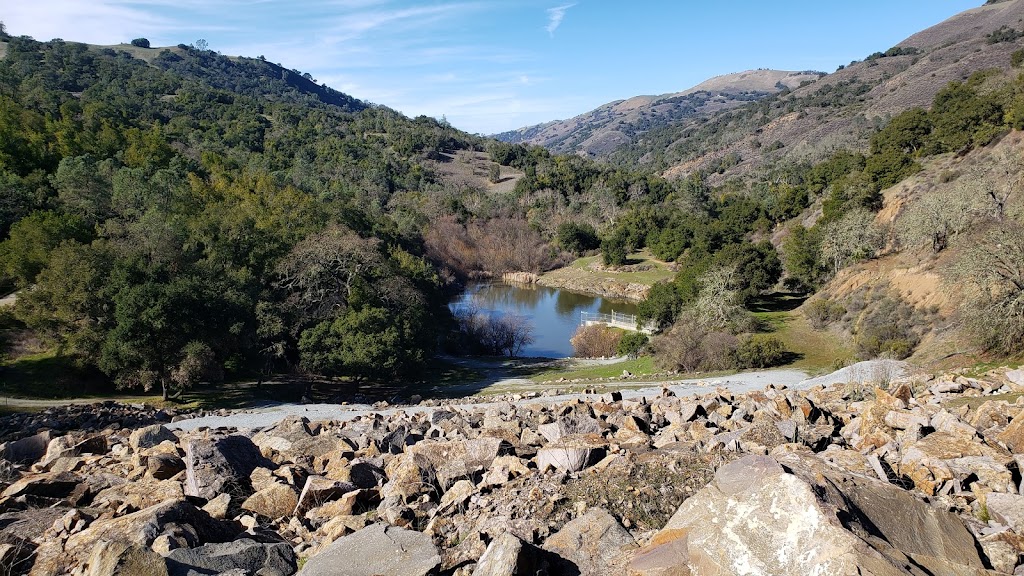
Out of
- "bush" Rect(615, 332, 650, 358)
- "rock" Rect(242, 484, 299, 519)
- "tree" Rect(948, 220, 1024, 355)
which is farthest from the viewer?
"bush" Rect(615, 332, 650, 358)

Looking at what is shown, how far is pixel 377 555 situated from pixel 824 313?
3230 cm

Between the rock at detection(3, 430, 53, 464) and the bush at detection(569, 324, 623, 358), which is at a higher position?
the rock at detection(3, 430, 53, 464)

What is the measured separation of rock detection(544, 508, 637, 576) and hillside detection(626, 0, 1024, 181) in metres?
87.9

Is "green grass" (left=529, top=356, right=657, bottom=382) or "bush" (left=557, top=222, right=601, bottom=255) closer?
"green grass" (left=529, top=356, right=657, bottom=382)

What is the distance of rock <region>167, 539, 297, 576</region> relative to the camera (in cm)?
511

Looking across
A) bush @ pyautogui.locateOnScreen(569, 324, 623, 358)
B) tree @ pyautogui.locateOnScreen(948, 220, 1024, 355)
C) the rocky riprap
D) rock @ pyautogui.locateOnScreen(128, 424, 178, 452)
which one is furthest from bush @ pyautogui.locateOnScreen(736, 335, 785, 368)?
rock @ pyautogui.locateOnScreen(128, 424, 178, 452)

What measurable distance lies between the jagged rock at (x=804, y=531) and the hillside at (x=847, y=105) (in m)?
87.1

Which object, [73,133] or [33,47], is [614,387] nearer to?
[73,133]

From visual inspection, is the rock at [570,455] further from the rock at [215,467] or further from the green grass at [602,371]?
the green grass at [602,371]

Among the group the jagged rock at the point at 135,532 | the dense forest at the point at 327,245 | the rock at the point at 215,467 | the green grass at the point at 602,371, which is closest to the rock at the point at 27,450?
the rock at the point at 215,467

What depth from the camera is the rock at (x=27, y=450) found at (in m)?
10.0

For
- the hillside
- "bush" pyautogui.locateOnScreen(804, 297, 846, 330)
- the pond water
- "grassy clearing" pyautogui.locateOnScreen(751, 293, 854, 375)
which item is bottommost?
the pond water

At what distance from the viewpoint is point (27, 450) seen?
10.3 m

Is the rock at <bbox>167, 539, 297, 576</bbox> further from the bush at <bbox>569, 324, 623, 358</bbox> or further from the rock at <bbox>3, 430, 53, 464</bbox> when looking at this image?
the bush at <bbox>569, 324, 623, 358</bbox>
